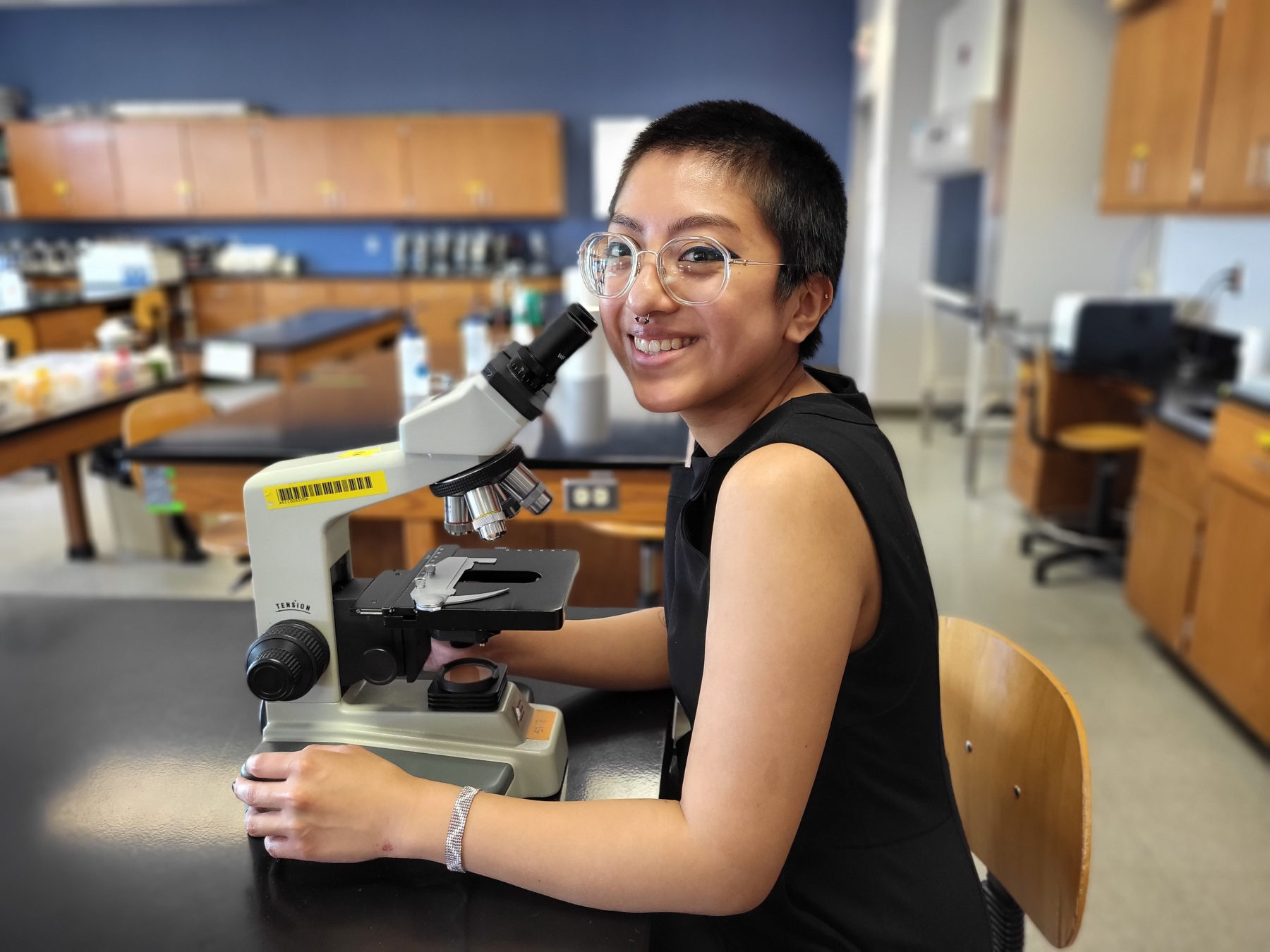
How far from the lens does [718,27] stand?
7.46 metres

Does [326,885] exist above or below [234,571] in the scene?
above

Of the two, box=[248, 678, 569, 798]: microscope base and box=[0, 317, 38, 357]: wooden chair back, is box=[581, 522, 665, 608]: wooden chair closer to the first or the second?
box=[248, 678, 569, 798]: microscope base

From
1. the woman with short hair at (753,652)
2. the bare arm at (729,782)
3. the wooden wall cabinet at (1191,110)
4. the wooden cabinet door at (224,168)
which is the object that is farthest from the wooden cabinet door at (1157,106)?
the wooden cabinet door at (224,168)

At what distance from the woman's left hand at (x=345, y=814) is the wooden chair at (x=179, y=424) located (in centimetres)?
200

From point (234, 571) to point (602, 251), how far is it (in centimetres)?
331

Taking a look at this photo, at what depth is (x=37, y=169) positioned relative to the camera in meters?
7.79

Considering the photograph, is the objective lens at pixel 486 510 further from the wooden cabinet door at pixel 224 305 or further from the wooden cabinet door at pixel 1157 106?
the wooden cabinet door at pixel 224 305

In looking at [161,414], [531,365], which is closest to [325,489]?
[531,365]

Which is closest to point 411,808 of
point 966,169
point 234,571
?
point 234,571

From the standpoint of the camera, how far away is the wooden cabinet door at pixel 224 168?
753cm

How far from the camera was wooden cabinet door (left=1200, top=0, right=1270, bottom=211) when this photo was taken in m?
2.68

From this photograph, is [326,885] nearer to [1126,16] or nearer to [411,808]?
[411,808]

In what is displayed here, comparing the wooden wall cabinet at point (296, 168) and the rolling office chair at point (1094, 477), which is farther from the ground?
the wooden wall cabinet at point (296, 168)

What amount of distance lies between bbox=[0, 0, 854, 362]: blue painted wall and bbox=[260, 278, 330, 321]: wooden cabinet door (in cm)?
48
